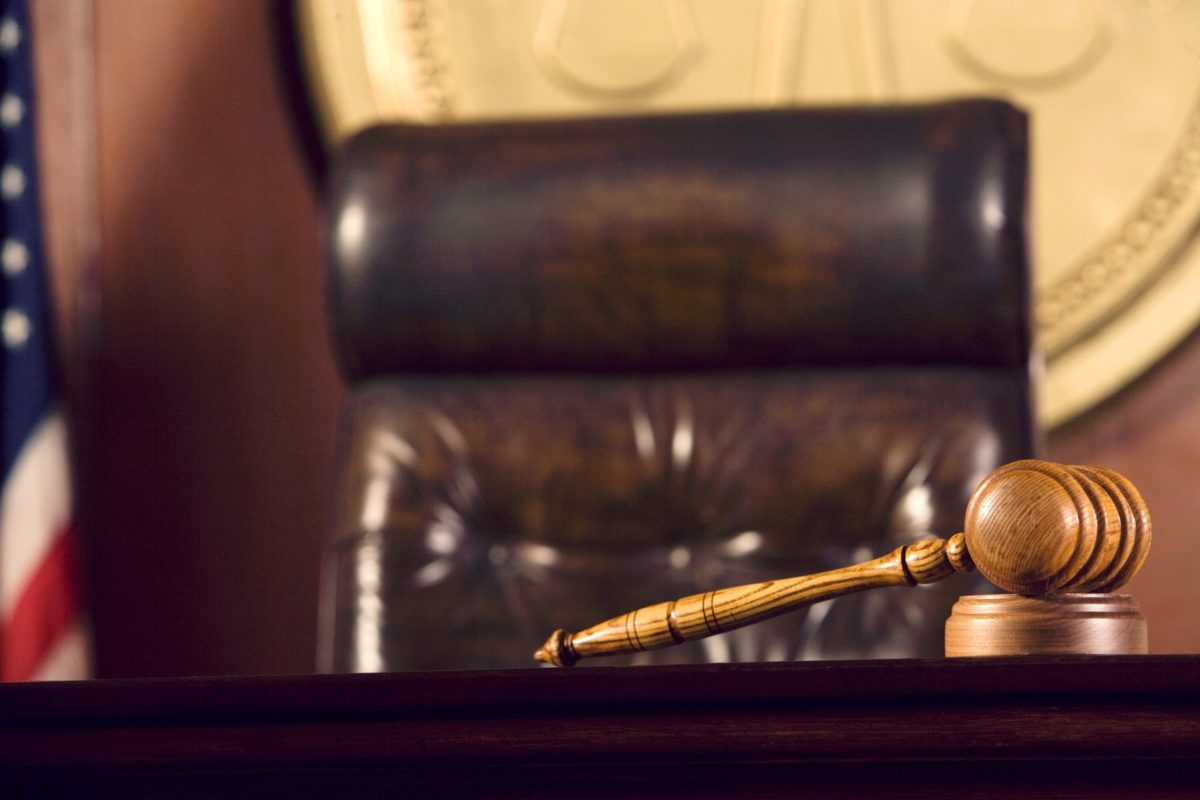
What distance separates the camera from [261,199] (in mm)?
1582

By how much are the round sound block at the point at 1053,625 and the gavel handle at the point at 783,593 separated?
3cm

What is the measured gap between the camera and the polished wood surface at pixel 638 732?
0.41 meters

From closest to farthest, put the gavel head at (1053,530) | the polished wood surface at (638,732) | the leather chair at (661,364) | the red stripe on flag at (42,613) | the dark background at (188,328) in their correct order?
the polished wood surface at (638,732) → the gavel head at (1053,530) → the leather chair at (661,364) → the red stripe on flag at (42,613) → the dark background at (188,328)

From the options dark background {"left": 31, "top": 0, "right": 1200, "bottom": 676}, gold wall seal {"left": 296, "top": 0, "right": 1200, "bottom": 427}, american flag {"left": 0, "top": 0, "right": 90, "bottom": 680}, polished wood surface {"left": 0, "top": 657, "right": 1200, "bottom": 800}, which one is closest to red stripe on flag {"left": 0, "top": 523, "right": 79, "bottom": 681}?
american flag {"left": 0, "top": 0, "right": 90, "bottom": 680}

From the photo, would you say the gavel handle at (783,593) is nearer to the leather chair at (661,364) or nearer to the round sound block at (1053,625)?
the round sound block at (1053,625)

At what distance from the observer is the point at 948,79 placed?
4.92 feet

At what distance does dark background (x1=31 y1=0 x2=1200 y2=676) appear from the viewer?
156 cm

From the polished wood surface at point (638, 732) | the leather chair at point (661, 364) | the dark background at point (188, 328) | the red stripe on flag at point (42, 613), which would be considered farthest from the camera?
the dark background at point (188, 328)

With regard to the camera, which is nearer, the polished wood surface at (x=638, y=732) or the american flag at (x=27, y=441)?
the polished wood surface at (x=638, y=732)

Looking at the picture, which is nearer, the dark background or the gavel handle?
the gavel handle

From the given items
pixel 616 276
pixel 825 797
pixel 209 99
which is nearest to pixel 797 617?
pixel 616 276

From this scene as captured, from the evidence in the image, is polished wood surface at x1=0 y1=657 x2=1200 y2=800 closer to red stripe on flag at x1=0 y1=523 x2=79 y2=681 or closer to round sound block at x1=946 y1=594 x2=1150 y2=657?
round sound block at x1=946 y1=594 x2=1150 y2=657

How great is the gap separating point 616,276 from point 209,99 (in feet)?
2.29

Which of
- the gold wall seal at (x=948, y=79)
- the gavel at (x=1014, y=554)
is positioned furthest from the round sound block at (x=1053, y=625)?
the gold wall seal at (x=948, y=79)
